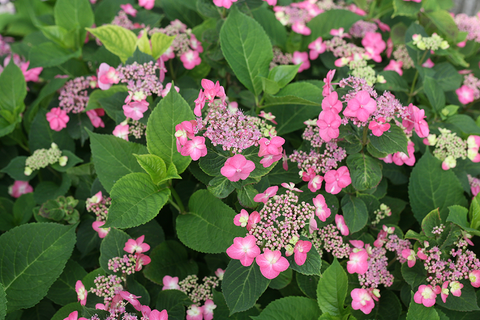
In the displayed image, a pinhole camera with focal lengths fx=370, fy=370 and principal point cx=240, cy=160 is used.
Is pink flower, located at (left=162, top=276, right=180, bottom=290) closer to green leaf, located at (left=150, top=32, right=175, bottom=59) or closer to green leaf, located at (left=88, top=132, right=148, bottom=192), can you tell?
green leaf, located at (left=88, top=132, right=148, bottom=192)

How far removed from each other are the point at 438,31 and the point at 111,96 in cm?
142

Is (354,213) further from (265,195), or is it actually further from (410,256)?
(265,195)

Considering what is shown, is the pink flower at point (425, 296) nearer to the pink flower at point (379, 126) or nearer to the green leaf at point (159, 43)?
the pink flower at point (379, 126)

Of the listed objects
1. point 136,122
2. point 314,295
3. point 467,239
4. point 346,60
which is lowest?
point 314,295

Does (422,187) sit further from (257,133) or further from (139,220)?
(139,220)

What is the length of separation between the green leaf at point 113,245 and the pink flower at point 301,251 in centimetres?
54

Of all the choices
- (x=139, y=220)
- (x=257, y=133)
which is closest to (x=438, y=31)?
(x=257, y=133)

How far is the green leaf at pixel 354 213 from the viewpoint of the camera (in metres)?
1.11

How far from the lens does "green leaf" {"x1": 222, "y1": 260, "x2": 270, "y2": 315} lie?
0.93 m

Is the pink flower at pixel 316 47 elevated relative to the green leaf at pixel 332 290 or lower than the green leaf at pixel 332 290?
elevated

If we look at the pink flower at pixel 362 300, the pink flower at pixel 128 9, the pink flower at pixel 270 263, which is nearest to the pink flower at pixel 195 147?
the pink flower at pixel 270 263

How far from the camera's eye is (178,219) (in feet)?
3.88

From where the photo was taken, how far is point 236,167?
898mm

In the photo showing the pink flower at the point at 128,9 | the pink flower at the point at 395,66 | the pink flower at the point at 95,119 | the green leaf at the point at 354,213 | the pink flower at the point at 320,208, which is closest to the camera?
the pink flower at the point at 320,208
